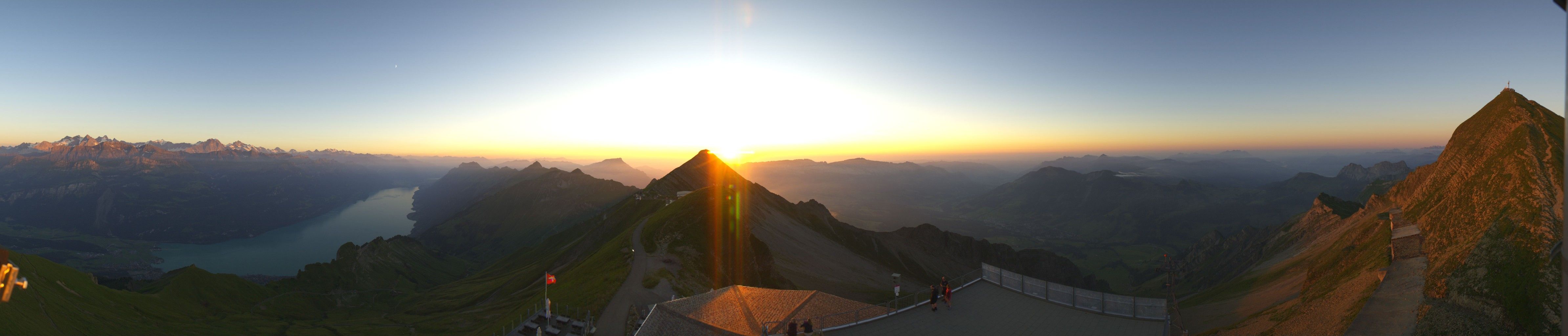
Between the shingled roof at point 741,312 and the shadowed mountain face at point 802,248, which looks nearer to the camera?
the shingled roof at point 741,312

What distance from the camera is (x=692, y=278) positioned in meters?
69.4

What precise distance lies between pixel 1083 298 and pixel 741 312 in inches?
735

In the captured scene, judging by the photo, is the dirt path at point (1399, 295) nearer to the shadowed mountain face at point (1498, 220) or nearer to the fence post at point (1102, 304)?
the shadowed mountain face at point (1498, 220)

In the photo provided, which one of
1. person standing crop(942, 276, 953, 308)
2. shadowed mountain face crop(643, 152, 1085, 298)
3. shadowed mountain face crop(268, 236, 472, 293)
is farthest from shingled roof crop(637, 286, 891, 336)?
shadowed mountain face crop(268, 236, 472, 293)

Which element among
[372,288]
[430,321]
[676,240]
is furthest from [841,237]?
[372,288]

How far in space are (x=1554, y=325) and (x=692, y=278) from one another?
66.2 metres

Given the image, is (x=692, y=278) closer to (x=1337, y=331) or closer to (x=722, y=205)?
(x=722, y=205)

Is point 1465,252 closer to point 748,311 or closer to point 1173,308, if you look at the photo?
point 1173,308

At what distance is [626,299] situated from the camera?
5997 cm

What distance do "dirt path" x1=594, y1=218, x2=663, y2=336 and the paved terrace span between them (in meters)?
30.7

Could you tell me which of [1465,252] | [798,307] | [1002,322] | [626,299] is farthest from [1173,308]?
[626,299]

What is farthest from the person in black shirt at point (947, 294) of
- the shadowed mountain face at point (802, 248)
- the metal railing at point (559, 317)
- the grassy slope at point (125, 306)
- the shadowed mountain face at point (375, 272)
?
the shadowed mountain face at point (375, 272)

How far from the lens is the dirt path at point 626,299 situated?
51.1 meters

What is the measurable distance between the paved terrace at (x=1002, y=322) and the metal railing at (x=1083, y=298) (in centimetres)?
33
